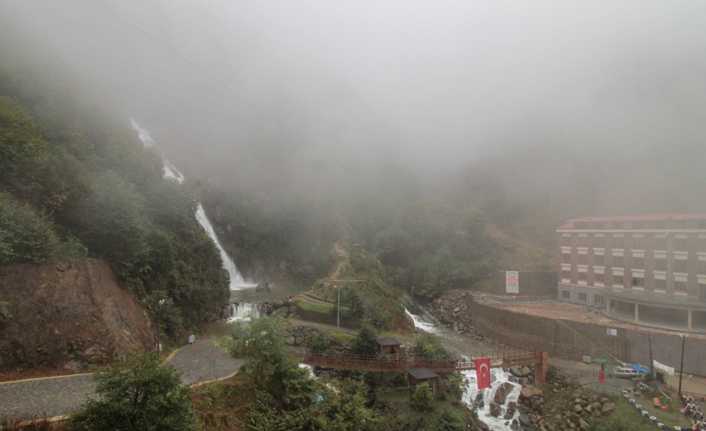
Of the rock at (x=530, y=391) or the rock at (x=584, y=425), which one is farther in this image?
the rock at (x=530, y=391)

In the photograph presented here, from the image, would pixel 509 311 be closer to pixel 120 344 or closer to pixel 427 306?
pixel 427 306

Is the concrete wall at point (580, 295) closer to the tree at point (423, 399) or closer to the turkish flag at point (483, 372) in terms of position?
the turkish flag at point (483, 372)

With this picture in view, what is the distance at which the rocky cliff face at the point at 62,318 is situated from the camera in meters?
12.2

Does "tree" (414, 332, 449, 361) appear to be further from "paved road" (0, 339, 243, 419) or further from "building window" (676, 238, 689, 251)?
"building window" (676, 238, 689, 251)

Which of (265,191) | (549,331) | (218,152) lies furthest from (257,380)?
(218,152)

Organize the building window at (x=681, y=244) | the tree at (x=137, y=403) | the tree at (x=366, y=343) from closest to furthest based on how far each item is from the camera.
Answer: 1. the tree at (x=137, y=403)
2. the tree at (x=366, y=343)
3. the building window at (x=681, y=244)

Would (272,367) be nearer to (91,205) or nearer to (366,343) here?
(366,343)

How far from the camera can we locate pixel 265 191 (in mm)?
59625

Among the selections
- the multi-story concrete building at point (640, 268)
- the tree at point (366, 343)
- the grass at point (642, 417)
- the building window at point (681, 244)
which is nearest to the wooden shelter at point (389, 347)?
the tree at point (366, 343)

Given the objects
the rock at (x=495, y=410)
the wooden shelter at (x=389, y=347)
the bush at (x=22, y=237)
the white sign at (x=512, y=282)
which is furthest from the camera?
the white sign at (x=512, y=282)

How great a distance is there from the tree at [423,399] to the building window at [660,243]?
22.8 metres

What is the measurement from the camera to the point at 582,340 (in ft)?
83.5

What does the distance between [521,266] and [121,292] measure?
144ft

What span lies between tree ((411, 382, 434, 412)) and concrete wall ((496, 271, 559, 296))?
25095 mm
